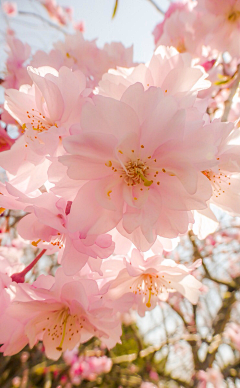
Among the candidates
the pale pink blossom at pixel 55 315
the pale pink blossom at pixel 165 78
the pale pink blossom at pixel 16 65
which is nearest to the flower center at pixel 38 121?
the pale pink blossom at pixel 165 78

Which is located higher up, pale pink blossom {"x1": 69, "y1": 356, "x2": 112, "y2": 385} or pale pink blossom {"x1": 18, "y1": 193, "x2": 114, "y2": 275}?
pale pink blossom {"x1": 18, "y1": 193, "x2": 114, "y2": 275}

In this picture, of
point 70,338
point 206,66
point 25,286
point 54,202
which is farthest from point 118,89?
point 206,66

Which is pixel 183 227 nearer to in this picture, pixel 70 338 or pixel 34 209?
pixel 34 209

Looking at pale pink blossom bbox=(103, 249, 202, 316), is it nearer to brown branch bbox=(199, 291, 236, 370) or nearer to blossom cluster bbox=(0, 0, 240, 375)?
blossom cluster bbox=(0, 0, 240, 375)

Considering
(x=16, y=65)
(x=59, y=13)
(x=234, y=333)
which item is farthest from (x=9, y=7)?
(x=234, y=333)

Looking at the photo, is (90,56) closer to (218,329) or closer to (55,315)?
A: (55,315)

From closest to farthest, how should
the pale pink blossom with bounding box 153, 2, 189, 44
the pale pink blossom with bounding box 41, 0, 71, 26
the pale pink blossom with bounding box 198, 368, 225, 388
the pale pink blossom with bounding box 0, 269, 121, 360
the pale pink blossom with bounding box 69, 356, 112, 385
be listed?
the pale pink blossom with bounding box 0, 269, 121, 360, the pale pink blossom with bounding box 153, 2, 189, 44, the pale pink blossom with bounding box 198, 368, 225, 388, the pale pink blossom with bounding box 69, 356, 112, 385, the pale pink blossom with bounding box 41, 0, 71, 26

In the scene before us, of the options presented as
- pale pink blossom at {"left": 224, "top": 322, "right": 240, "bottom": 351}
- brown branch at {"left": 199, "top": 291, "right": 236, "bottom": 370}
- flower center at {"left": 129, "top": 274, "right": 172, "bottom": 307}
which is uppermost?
flower center at {"left": 129, "top": 274, "right": 172, "bottom": 307}

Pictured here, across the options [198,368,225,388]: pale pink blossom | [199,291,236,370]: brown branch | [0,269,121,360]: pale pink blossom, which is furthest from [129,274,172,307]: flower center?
[198,368,225,388]: pale pink blossom
